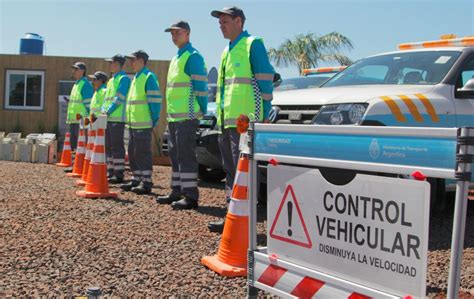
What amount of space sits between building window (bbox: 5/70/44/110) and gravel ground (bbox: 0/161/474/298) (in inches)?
451

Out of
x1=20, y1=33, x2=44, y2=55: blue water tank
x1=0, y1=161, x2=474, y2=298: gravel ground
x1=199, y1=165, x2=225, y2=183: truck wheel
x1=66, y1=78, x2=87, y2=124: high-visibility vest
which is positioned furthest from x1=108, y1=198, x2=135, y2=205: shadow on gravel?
x1=20, y1=33, x2=44, y2=55: blue water tank

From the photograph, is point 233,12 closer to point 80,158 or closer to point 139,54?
point 139,54

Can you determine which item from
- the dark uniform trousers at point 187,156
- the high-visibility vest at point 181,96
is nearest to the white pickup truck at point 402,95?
the high-visibility vest at point 181,96

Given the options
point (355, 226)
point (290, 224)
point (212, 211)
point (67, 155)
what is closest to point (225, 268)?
point (290, 224)

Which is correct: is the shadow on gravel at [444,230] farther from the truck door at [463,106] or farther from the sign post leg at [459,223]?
the sign post leg at [459,223]

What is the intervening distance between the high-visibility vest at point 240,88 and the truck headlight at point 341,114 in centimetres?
61

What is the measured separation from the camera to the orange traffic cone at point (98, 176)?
771 cm

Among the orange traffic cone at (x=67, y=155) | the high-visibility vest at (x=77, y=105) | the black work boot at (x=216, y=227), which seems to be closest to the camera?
the black work boot at (x=216, y=227)

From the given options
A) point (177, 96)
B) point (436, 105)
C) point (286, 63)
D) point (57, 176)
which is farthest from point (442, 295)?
point (286, 63)

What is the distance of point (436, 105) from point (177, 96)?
295cm

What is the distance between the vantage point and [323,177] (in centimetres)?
290

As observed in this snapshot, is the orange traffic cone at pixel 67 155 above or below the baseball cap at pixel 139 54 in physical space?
below

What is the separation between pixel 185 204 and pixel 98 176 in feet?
5.54

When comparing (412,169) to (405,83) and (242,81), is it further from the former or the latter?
(405,83)
